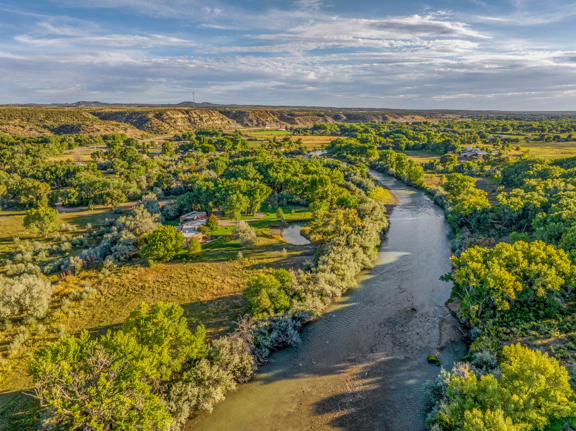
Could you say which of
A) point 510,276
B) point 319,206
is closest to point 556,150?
point 319,206

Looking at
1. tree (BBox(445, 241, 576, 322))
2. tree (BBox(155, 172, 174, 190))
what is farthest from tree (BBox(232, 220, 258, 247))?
tree (BBox(155, 172, 174, 190))

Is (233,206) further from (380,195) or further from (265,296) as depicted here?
(380,195)

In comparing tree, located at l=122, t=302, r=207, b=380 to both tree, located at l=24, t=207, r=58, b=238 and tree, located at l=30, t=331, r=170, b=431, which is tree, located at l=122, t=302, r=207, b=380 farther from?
tree, located at l=24, t=207, r=58, b=238

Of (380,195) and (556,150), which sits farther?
(556,150)

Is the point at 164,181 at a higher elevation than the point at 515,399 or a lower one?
higher

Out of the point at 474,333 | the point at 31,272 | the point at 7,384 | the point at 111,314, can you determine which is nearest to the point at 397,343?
the point at 474,333

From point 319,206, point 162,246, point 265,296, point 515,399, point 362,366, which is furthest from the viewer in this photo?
point 319,206

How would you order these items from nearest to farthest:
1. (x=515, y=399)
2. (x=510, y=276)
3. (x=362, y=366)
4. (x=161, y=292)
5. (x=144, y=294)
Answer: (x=515, y=399) < (x=362, y=366) < (x=510, y=276) < (x=144, y=294) < (x=161, y=292)
